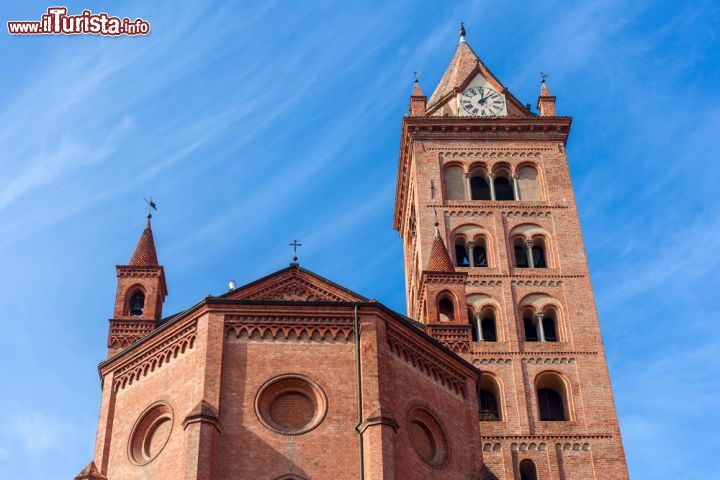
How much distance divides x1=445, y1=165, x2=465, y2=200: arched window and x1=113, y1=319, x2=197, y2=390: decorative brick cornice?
1009 inches

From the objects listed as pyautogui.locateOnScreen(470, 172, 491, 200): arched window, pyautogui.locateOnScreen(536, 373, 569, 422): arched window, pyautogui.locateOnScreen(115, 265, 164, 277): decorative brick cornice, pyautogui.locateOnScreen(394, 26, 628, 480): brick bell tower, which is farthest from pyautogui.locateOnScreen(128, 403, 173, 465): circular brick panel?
pyautogui.locateOnScreen(470, 172, 491, 200): arched window

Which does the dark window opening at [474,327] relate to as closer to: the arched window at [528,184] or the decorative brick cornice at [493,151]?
the arched window at [528,184]

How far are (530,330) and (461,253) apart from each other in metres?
5.11

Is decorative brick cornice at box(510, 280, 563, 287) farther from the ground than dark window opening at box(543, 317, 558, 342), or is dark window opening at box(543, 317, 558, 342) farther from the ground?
decorative brick cornice at box(510, 280, 563, 287)

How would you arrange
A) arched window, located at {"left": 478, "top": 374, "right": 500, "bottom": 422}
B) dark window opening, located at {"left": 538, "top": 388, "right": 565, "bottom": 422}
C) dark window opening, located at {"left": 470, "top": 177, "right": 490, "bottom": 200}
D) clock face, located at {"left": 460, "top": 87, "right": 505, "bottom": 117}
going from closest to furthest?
arched window, located at {"left": 478, "top": 374, "right": 500, "bottom": 422}
dark window opening, located at {"left": 538, "top": 388, "right": 565, "bottom": 422}
dark window opening, located at {"left": 470, "top": 177, "right": 490, "bottom": 200}
clock face, located at {"left": 460, "top": 87, "right": 505, "bottom": 117}

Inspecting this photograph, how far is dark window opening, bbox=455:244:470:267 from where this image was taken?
4638 centimetres

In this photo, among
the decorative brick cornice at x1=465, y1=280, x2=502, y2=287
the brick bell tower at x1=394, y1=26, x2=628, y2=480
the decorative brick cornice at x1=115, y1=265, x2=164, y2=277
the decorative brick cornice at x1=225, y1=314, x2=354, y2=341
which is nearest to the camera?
the decorative brick cornice at x1=225, y1=314, x2=354, y2=341

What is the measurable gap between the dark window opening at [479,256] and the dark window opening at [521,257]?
152cm

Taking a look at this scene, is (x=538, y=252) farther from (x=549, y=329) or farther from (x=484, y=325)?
(x=484, y=325)

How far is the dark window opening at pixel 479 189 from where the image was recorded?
49397 mm

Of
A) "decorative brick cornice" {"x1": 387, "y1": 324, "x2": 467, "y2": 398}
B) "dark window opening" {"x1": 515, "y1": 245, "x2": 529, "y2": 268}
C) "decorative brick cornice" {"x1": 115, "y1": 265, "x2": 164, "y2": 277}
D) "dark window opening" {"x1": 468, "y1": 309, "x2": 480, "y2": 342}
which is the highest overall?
"dark window opening" {"x1": 515, "y1": 245, "x2": 529, "y2": 268}

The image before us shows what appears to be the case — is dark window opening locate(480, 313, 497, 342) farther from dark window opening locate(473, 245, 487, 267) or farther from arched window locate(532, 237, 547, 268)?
arched window locate(532, 237, 547, 268)

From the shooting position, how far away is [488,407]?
1638 inches

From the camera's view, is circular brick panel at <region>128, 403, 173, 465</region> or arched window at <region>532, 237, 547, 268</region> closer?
circular brick panel at <region>128, 403, 173, 465</region>
